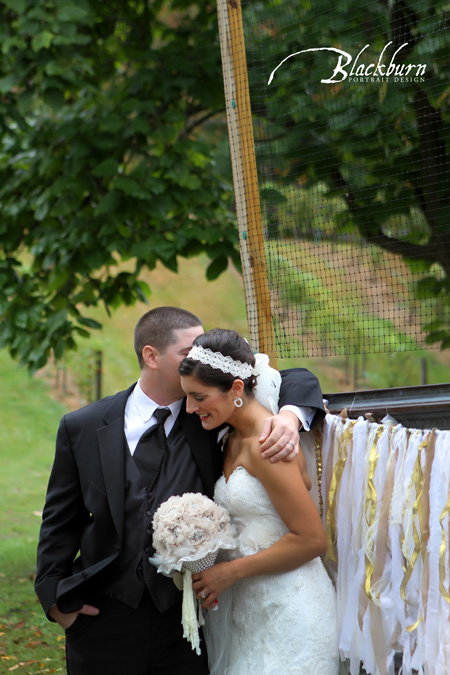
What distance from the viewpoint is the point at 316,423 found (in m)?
2.94

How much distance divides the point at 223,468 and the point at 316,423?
0.40 m

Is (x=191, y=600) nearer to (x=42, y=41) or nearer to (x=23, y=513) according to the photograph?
(x=42, y=41)

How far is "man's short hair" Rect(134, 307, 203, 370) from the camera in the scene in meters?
2.91

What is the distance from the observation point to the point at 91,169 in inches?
234

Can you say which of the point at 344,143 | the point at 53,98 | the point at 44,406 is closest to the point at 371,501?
the point at 344,143

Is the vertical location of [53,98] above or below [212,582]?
above

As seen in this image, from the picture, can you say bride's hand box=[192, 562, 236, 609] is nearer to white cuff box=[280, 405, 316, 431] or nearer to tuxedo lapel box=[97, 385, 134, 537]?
tuxedo lapel box=[97, 385, 134, 537]

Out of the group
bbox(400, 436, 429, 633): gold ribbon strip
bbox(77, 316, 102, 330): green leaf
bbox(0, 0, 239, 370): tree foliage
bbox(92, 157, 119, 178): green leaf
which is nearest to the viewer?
bbox(400, 436, 429, 633): gold ribbon strip

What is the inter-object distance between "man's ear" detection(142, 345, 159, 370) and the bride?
245mm

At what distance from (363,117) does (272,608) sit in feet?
9.18

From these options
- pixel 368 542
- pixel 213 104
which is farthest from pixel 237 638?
pixel 213 104

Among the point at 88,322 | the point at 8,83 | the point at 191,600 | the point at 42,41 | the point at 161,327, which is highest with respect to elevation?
the point at 42,41

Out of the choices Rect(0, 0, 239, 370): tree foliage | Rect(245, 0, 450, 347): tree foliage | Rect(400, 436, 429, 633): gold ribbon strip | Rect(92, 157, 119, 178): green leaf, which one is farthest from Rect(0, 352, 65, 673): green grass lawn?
Rect(245, 0, 450, 347): tree foliage

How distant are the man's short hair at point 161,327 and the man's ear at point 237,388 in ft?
1.12
